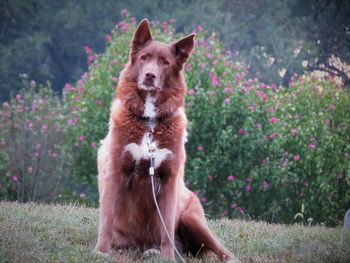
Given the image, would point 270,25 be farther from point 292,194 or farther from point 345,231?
point 345,231

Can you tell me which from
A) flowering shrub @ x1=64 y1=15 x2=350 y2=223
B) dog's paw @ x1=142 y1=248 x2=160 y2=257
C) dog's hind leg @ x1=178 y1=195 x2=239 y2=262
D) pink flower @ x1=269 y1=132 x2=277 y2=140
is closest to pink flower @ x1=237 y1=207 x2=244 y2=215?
flowering shrub @ x1=64 y1=15 x2=350 y2=223

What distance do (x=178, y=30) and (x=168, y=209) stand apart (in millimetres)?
17658

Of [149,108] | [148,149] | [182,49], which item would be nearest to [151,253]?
[148,149]

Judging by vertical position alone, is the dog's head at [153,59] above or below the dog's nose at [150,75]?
above

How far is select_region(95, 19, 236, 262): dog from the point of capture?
5.09 meters

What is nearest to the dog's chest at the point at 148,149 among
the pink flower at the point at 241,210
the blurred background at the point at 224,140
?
the blurred background at the point at 224,140

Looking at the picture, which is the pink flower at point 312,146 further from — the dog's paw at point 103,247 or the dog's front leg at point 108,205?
the dog's paw at point 103,247

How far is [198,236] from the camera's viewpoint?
538cm

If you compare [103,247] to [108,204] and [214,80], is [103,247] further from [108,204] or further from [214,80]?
[214,80]

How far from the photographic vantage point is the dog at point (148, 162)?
200 inches

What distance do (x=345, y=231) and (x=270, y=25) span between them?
1425 centimetres

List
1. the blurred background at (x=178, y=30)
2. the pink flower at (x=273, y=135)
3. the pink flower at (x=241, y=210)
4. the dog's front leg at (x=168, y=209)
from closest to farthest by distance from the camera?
the dog's front leg at (x=168, y=209) → the pink flower at (x=273, y=135) → the pink flower at (x=241, y=210) → the blurred background at (x=178, y=30)

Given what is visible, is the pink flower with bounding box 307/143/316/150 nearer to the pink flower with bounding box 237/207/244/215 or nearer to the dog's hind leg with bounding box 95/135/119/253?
the pink flower with bounding box 237/207/244/215

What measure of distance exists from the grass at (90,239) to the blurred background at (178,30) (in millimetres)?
11444
